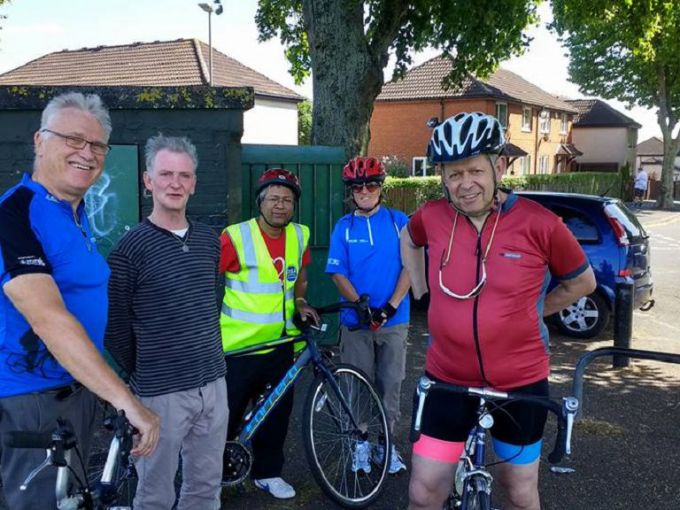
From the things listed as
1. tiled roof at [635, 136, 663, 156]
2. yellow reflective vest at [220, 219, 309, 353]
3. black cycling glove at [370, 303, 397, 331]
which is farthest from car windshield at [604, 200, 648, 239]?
tiled roof at [635, 136, 663, 156]

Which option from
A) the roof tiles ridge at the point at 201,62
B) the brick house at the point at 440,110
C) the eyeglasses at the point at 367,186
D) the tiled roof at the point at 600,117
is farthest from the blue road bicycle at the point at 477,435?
the tiled roof at the point at 600,117

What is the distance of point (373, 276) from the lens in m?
4.38

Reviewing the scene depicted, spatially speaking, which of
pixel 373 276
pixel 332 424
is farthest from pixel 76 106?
pixel 332 424

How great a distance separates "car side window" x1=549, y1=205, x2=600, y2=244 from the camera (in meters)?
8.36

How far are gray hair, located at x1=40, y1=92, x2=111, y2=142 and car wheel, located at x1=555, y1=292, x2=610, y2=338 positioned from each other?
7066 millimetres

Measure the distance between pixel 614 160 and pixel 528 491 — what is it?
56.1 m

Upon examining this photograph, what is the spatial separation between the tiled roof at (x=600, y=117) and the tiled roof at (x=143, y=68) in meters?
29.8

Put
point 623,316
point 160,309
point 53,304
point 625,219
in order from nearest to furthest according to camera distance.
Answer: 1. point 53,304
2. point 160,309
3. point 623,316
4. point 625,219

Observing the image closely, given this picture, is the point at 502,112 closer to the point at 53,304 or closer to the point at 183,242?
the point at 183,242

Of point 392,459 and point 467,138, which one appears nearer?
point 467,138

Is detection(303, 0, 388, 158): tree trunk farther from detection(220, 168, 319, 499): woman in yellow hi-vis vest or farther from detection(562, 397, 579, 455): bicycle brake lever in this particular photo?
detection(562, 397, 579, 455): bicycle brake lever

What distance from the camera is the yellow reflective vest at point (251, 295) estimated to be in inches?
157

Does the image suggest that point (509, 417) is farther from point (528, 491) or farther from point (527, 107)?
point (527, 107)

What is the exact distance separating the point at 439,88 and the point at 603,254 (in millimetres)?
30206
